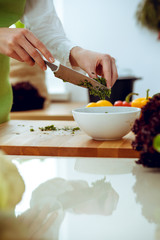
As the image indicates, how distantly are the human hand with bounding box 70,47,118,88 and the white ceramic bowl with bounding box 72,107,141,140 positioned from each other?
10.8 inches

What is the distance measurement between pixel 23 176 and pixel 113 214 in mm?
230

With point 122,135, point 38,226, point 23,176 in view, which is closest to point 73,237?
point 38,226

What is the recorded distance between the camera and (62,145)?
927mm

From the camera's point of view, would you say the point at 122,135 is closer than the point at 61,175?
No

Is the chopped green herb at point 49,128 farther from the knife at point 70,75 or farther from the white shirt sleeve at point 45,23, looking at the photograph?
the white shirt sleeve at point 45,23

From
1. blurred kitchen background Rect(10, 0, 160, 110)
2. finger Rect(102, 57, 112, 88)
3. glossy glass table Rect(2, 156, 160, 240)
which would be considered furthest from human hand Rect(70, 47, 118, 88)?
blurred kitchen background Rect(10, 0, 160, 110)

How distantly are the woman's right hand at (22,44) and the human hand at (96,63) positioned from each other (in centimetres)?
23

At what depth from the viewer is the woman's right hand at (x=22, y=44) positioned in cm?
105

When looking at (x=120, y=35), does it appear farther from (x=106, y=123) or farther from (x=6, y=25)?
(x=106, y=123)

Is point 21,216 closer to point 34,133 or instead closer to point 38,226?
point 38,226

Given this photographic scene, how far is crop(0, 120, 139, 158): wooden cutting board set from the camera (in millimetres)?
890

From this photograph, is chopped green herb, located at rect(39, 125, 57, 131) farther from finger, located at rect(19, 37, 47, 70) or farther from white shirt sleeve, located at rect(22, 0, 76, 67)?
white shirt sleeve, located at rect(22, 0, 76, 67)

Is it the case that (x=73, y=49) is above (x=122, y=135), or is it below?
above

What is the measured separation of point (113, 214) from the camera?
0.49 m
